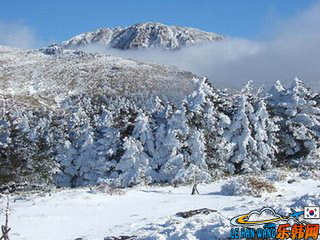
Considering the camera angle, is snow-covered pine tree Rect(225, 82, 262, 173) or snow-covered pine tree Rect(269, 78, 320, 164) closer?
snow-covered pine tree Rect(225, 82, 262, 173)

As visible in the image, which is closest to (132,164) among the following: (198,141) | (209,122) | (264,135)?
(198,141)

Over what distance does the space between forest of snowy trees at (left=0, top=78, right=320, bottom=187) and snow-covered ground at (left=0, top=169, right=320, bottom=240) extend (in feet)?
29.5

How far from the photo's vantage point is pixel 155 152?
1622 inches

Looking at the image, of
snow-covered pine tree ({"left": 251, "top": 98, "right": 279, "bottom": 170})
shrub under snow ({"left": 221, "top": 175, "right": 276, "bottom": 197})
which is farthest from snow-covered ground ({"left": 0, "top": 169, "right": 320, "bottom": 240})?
snow-covered pine tree ({"left": 251, "top": 98, "right": 279, "bottom": 170})

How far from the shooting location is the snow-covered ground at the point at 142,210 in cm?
1512

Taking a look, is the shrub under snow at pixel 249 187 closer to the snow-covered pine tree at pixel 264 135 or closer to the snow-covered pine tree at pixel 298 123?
the snow-covered pine tree at pixel 264 135

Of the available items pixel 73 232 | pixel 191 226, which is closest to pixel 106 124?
pixel 73 232

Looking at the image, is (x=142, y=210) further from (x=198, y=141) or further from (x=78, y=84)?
(x=78, y=84)

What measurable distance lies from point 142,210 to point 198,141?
17.8 metres

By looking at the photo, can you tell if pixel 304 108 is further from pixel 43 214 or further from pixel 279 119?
pixel 43 214

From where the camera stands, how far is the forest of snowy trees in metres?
39.9

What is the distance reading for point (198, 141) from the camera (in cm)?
3969

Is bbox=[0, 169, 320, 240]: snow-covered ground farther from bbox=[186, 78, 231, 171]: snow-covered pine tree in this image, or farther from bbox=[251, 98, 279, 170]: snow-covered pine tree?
bbox=[251, 98, 279, 170]: snow-covered pine tree

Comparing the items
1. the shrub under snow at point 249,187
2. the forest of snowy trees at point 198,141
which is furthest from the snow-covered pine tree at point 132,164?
the shrub under snow at point 249,187
